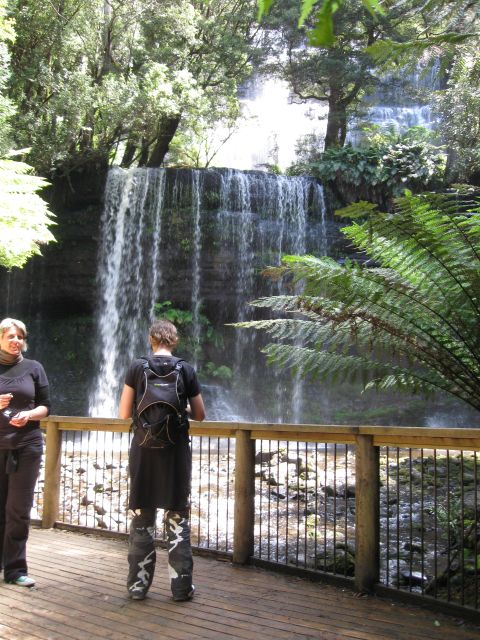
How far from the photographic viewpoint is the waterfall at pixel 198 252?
1706 centimetres

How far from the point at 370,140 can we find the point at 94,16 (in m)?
10.8

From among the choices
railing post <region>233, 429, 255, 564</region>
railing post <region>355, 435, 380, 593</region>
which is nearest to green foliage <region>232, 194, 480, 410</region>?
railing post <region>355, 435, 380, 593</region>

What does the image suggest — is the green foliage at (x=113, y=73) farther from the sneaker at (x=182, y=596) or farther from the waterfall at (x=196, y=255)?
the sneaker at (x=182, y=596)

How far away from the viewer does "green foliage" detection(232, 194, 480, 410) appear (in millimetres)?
3115

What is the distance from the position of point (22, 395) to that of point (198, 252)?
45.8ft

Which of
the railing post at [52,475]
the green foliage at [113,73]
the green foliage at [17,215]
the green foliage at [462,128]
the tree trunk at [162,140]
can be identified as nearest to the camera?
the railing post at [52,475]

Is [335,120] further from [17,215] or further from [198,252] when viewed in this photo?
[17,215]

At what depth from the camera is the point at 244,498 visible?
405 cm

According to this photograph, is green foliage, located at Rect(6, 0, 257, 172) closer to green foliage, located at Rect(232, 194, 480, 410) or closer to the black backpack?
green foliage, located at Rect(232, 194, 480, 410)

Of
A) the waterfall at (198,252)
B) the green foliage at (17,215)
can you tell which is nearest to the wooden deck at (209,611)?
the green foliage at (17,215)

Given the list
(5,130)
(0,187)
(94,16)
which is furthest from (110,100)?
(0,187)

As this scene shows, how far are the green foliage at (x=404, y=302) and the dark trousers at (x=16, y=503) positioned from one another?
161 cm

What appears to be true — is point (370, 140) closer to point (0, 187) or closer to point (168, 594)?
point (0, 187)

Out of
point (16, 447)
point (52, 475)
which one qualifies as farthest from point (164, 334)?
point (52, 475)
